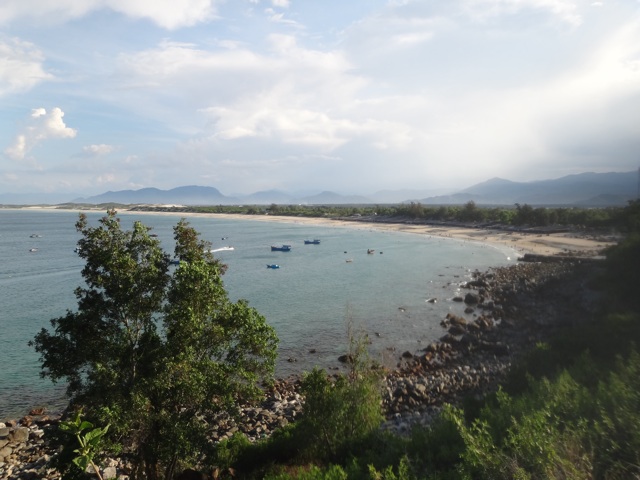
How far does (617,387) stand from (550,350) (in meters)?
10.8

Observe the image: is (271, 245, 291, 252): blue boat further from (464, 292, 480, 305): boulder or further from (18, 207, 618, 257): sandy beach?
(18, 207, 618, 257): sandy beach

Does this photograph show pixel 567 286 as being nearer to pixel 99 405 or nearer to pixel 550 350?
pixel 550 350

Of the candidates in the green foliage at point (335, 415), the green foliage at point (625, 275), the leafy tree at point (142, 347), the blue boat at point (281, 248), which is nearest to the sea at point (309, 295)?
the blue boat at point (281, 248)

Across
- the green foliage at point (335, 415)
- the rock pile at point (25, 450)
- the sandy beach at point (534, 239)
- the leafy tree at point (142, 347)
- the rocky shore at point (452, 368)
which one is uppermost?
the leafy tree at point (142, 347)

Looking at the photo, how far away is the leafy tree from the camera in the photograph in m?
11.4

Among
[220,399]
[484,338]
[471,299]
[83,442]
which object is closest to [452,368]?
[484,338]

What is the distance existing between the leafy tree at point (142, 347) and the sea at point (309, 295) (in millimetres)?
7977

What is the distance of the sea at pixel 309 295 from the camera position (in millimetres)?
31298

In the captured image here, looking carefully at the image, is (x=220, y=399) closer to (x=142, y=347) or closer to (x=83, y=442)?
(x=142, y=347)

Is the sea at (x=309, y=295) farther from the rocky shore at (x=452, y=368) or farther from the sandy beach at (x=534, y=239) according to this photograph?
the sandy beach at (x=534, y=239)

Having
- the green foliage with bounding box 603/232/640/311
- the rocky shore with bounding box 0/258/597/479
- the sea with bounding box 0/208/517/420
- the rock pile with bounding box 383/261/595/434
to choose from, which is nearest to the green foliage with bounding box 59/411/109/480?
the rocky shore with bounding box 0/258/597/479

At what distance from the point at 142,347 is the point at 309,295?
131 ft

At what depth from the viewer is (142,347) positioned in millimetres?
12234

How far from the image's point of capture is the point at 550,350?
80.1ft
